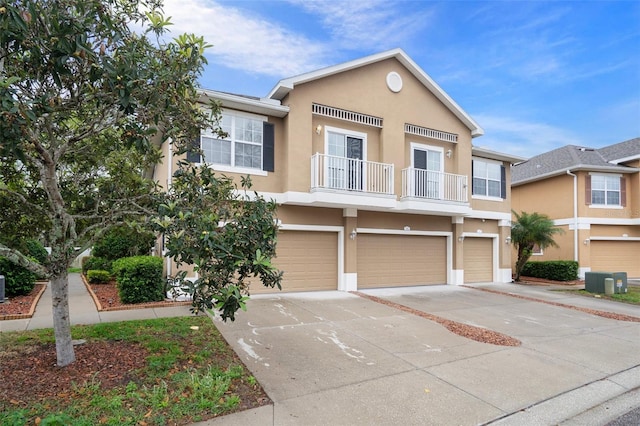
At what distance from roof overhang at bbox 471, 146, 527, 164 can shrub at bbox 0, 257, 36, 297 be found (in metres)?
15.9

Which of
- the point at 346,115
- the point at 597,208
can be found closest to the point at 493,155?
the point at 346,115

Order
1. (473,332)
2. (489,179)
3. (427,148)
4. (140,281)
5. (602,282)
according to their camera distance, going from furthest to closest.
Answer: (489,179) → (427,148) → (602,282) → (140,281) → (473,332)

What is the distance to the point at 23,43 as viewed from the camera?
3316 millimetres

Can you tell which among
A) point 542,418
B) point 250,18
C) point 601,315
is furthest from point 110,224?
point 601,315

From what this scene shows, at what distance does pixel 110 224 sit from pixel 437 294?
33.2ft

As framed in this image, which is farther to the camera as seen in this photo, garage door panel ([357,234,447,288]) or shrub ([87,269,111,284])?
garage door panel ([357,234,447,288])

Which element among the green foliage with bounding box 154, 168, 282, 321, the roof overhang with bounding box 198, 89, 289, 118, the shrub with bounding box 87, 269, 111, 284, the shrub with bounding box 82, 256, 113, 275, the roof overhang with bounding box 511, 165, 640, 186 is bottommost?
the shrub with bounding box 87, 269, 111, 284

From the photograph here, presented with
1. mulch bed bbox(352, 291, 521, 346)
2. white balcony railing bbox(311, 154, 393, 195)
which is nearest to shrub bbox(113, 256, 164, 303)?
white balcony railing bbox(311, 154, 393, 195)

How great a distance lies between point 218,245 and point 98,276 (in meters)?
11.0

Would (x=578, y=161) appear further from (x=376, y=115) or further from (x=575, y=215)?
(x=376, y=115)

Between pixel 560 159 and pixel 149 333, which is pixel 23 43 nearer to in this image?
pixel 149 333

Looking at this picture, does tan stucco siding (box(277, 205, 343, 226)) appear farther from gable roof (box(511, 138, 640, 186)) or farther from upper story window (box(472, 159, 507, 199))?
gable roof (box(511, 138, 640, 186))

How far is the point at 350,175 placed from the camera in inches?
456

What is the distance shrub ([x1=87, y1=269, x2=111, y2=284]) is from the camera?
40.1 feet
